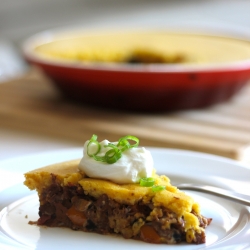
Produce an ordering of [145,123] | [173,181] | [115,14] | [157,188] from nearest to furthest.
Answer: [157,188]
[173,181]
[145,123]
[115,14]

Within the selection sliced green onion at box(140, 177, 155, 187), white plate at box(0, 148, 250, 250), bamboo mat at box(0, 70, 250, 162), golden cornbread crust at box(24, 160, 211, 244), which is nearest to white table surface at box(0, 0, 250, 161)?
bamboo mat at box(0, 70, 250, 162)

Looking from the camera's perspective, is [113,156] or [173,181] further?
[173,181]

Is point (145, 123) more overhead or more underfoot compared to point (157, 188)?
more underfoot

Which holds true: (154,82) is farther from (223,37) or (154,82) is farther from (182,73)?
(223,37)

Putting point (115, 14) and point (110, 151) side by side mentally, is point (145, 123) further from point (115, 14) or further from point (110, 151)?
point (115, 14)

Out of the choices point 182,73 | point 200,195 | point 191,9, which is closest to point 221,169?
point 200,195

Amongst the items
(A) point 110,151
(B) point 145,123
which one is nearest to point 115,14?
(B) point 145,123

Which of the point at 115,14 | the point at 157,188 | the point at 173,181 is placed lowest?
the point at 115,14
